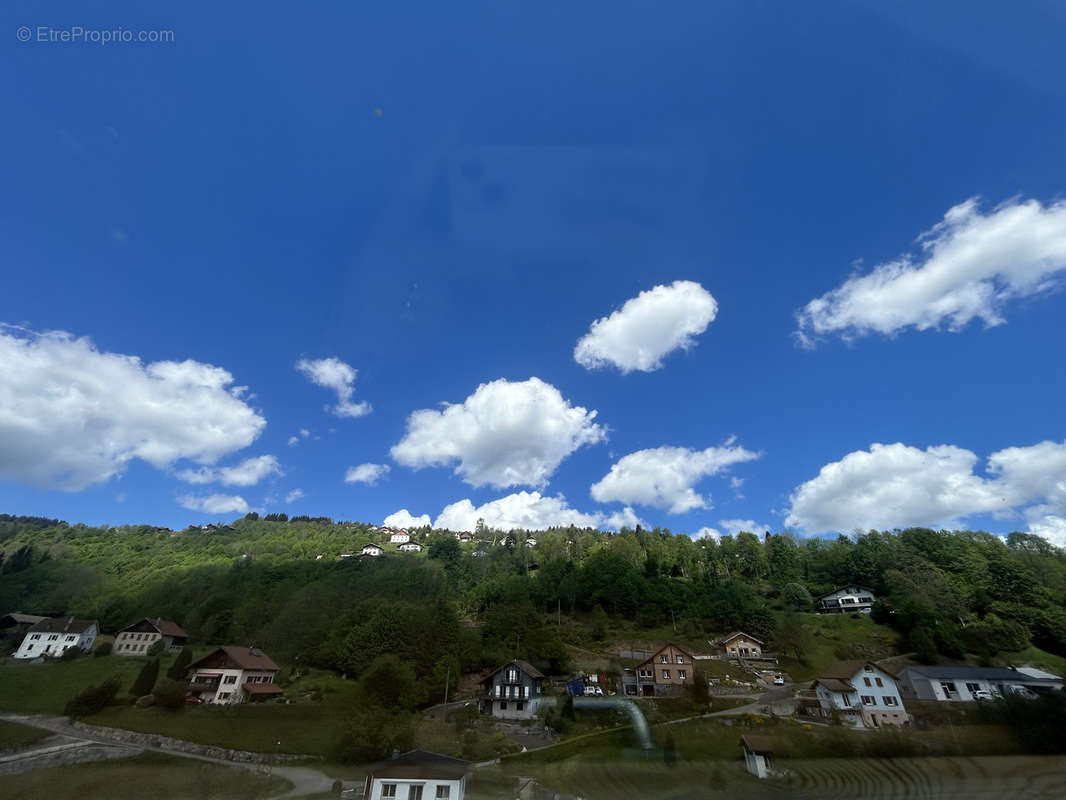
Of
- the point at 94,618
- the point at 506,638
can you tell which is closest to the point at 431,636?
the point at 506,638

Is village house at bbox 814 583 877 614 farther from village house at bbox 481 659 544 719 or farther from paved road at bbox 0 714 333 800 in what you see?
paved road at bbox 0 714 333 800

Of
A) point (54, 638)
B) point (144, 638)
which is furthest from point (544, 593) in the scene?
point (54, 638)

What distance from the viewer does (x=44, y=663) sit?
2672cm

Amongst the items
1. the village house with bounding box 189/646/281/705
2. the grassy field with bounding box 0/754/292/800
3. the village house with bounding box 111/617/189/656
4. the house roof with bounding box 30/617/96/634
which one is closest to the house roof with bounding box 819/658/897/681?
the grassy field with bounding box 0/754/292/800

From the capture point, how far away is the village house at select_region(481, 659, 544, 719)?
21170 mm

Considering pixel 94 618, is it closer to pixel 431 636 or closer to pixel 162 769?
pixel 431 636

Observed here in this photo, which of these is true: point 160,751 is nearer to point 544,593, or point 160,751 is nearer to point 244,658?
point 244,658

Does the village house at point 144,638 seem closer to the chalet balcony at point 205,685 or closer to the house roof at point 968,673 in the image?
the chalet balcony at point 205,685

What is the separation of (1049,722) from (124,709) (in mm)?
28214

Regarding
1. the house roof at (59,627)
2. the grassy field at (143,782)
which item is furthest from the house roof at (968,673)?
the house roof at (59,627)

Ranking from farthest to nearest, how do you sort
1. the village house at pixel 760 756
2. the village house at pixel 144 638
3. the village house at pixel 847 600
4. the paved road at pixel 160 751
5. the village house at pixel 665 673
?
the village house at pixel 847 600 → the village house at pixel 144 638 → the village house at pixel 665 673 → the paved road at pixel 160 751 → the village house at pixel 760 756

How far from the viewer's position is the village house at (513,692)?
21.2m

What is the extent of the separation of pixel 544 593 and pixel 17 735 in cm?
3182

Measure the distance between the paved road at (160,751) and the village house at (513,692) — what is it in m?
10.1
